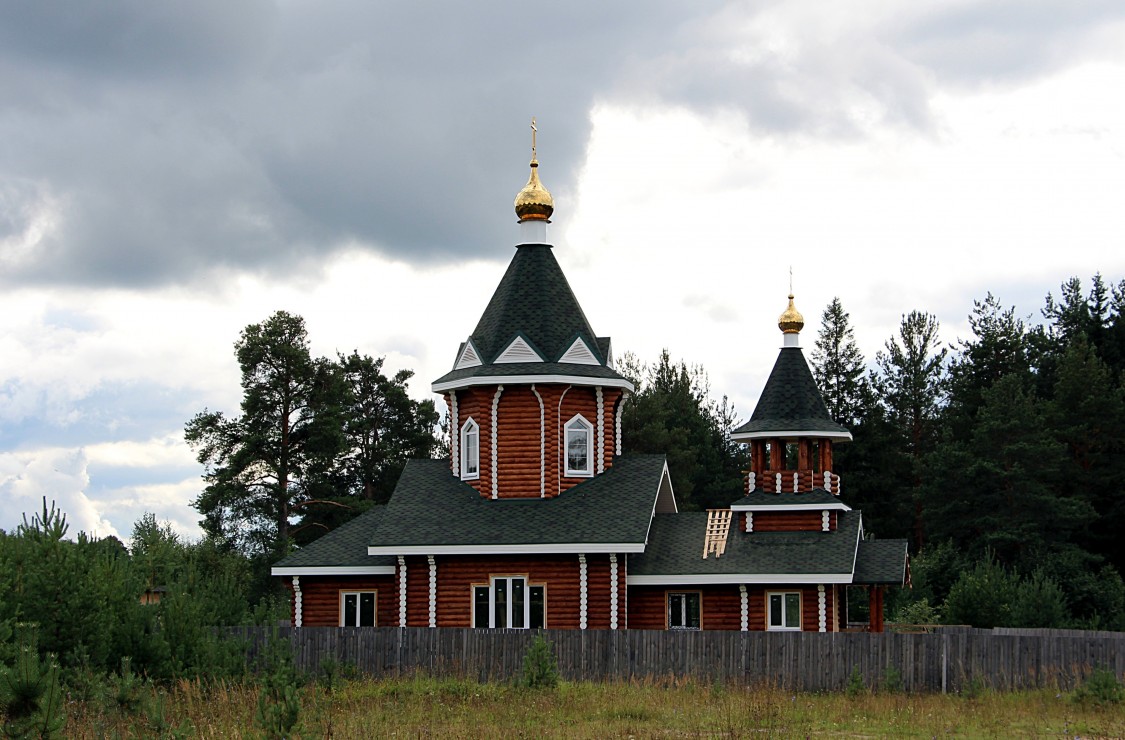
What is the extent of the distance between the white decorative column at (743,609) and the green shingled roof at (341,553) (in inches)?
331

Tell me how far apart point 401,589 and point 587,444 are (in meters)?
5.96

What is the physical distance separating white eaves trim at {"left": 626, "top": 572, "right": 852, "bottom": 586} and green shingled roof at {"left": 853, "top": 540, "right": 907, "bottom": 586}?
94 centimetres

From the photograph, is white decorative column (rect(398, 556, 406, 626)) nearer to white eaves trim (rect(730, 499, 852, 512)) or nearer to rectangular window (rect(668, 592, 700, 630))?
rectangular window (rect(668, 592, 700, 630))

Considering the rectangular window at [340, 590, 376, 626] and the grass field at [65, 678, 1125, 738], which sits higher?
the rectangular window at [340, 590, 376, 626]

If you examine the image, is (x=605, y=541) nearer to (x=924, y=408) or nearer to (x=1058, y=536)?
(x=1058, y=536)

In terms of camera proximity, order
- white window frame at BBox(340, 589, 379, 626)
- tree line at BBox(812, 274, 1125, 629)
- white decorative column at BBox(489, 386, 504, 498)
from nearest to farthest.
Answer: white window frame at BBox(340, 589, 379, 626) → white decorative column at BBox(489, 386, 504, 498) → tree line at BBox(812, 274, 1125, 629)

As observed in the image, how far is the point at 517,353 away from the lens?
32.0 meters

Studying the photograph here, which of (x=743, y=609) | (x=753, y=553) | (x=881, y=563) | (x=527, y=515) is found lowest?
(x=743, y=609)

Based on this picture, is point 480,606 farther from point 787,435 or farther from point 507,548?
point 787,435

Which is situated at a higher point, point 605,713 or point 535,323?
point 535,323

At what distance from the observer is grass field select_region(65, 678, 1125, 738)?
15797 mm

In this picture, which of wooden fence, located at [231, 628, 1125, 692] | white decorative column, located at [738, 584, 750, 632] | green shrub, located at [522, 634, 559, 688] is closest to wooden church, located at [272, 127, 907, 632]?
white decorative column, located at [738, 584, 750, 632]

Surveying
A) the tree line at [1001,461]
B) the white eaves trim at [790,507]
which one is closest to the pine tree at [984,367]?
the tree line at [1001,461]

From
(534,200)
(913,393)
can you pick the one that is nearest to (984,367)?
(913,393)
